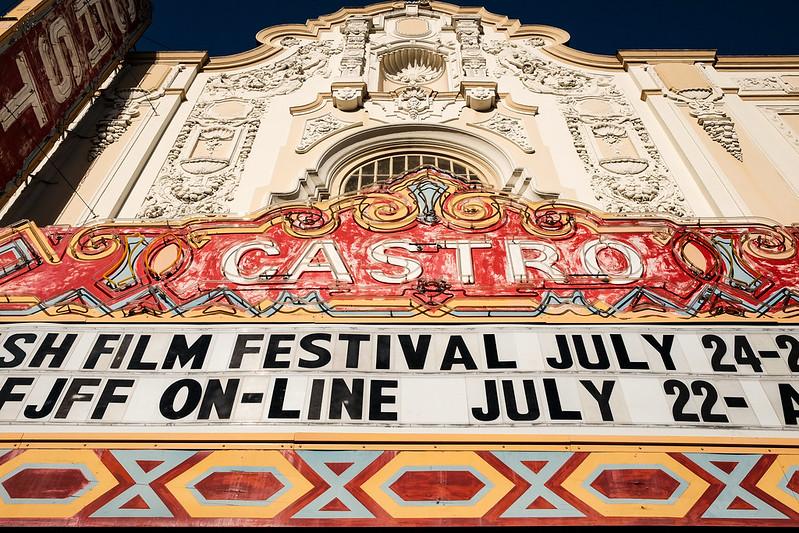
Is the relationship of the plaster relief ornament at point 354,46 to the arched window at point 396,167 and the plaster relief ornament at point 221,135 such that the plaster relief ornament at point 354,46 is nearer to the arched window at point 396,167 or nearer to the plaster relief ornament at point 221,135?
the plaster relief ornament at point 221,135

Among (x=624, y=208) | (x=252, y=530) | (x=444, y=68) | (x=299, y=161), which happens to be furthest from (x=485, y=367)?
(x=444, y=68)

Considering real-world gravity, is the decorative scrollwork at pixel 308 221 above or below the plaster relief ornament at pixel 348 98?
below

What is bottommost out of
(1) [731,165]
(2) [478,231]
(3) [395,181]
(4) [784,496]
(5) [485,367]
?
(4) [784,496]

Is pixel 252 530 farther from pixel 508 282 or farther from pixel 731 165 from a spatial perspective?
pixel 731 165

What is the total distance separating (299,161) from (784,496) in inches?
327

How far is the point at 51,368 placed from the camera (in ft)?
Answer: 19.0

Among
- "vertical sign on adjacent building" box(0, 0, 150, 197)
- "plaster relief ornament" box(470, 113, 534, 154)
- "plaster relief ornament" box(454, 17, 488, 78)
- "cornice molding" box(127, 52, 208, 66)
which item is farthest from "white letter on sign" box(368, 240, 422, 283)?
"cornice molding" box(127, 52, 208, 66)

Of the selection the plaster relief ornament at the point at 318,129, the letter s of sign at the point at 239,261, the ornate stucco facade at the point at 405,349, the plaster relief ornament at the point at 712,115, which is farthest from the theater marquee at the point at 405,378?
the plaster relief ornament at the point at 712,115

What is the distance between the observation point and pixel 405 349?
5914 millimetres

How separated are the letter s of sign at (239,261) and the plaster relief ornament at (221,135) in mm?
3080

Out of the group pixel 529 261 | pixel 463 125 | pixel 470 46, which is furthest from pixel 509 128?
pixel 529 261

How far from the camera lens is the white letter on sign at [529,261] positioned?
6703 mm

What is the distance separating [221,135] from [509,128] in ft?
16.6

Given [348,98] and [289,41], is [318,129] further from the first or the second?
[289,41]
